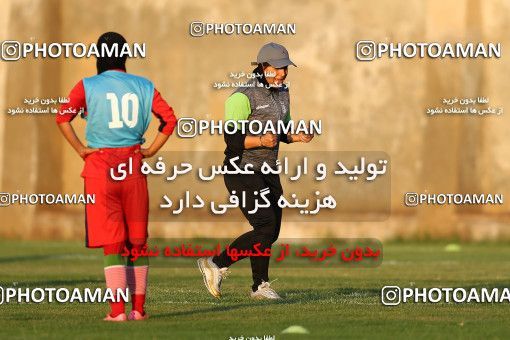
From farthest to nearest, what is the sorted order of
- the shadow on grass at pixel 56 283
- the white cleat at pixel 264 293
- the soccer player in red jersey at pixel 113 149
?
the shadow on grass at pixel 56 283 → the white cleat at pixel 264 293 → the soccer player in red jersey at pixel 113 149

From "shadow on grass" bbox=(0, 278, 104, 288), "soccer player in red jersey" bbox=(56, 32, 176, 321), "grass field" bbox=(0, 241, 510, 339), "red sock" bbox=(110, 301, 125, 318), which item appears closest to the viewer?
"grass field" bbox=(0, 241, 510, 339)

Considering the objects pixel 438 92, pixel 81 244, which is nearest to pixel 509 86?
pixel 438 92

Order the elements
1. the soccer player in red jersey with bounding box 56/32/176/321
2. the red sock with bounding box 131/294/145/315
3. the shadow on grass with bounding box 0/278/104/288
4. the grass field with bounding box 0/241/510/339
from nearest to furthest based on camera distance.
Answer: the grass field with bounding box 0/241/510/339
the soccer player in red jersey with bounding box 56/32/176/321
the red sock with bounding box 131/294/145/315
the shadow on grass with bounding box 0/278/104/288

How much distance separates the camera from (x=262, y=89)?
13391 millimetres

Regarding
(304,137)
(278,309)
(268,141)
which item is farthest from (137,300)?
(304,137)

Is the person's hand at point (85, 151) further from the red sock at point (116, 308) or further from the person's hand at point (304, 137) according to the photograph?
the person's hand at point (304, 137)

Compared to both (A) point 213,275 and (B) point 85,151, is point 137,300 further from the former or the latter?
(A) point 213,275

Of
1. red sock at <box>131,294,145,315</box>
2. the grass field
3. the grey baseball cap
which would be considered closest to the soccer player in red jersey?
red sock at <box>131,294,145,315</box>

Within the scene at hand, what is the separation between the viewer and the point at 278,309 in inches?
489

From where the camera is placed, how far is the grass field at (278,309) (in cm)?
1064

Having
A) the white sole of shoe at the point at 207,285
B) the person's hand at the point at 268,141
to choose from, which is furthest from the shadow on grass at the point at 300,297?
the person's hand at the point at 268,141

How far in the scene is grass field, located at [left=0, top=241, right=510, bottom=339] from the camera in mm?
10641

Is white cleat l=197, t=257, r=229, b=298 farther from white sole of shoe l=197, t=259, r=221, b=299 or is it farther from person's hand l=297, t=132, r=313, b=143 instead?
person's hand l=297, t=132, r=313, b=143

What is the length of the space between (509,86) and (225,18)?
5134mm
